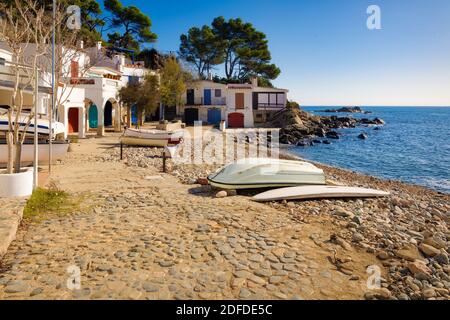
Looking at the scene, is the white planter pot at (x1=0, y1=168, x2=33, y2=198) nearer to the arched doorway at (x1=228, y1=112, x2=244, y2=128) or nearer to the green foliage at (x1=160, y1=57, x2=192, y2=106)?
the green foliage at (x1=160, y1=57, x2=192, y2=106)

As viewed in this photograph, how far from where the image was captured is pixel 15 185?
9.16m

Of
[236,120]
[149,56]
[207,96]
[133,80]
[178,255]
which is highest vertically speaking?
[149,56]

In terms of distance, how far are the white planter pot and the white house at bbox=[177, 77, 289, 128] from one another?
4145cm

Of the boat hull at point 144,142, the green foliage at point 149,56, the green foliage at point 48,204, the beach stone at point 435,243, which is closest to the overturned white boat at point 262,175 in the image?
the green foliage at point 48,204

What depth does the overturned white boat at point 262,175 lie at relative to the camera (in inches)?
454

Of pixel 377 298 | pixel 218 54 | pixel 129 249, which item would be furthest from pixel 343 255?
pixel 218 54

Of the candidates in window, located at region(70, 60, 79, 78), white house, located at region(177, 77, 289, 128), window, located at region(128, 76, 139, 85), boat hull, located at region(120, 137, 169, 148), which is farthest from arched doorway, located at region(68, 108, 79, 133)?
white house, located at region(177, 77, 289, 128)

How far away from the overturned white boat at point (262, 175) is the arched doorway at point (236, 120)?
37.7m

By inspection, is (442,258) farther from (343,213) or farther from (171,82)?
(171,82)

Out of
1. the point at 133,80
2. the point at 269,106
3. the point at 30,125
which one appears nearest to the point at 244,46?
the point at 269,106

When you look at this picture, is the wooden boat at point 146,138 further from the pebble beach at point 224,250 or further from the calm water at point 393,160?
the calm water at point 393,160

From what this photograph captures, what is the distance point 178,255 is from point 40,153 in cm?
1121

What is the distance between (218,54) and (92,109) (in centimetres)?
3700
